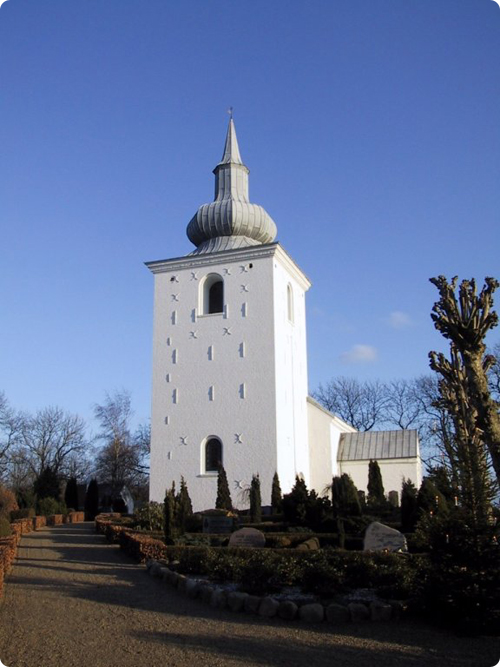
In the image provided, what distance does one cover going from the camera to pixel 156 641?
295 inches

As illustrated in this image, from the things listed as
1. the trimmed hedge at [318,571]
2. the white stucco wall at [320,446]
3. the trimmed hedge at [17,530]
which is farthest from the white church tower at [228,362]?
the trimmed hedge at [318,571]

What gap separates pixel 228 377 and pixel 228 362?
59 centimetres

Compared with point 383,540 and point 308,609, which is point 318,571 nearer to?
point 308,609

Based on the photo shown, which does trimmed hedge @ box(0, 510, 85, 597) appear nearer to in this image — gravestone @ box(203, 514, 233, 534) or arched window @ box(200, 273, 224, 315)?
gravestone @ box(203, 514, 233, 534)

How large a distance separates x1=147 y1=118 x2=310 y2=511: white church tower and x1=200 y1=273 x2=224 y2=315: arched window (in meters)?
0.04

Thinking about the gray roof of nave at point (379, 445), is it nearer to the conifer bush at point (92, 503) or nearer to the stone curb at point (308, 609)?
the conifer bush at point (92, 503)

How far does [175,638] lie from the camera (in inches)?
299

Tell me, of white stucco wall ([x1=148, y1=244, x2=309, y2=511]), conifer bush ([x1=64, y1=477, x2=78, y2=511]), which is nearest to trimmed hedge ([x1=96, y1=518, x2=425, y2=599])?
white stucco wall ([x1=148, y1=244, x2=309, y2=511])

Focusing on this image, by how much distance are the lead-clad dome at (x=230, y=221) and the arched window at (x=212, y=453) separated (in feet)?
25.2

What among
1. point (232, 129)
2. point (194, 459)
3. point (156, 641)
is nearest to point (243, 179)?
point (232, 129)

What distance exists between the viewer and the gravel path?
684cm

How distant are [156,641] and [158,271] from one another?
74.3 feet

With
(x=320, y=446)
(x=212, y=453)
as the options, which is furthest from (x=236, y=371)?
(x=320, y=446)

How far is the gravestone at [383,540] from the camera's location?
A: 42.4 ft
